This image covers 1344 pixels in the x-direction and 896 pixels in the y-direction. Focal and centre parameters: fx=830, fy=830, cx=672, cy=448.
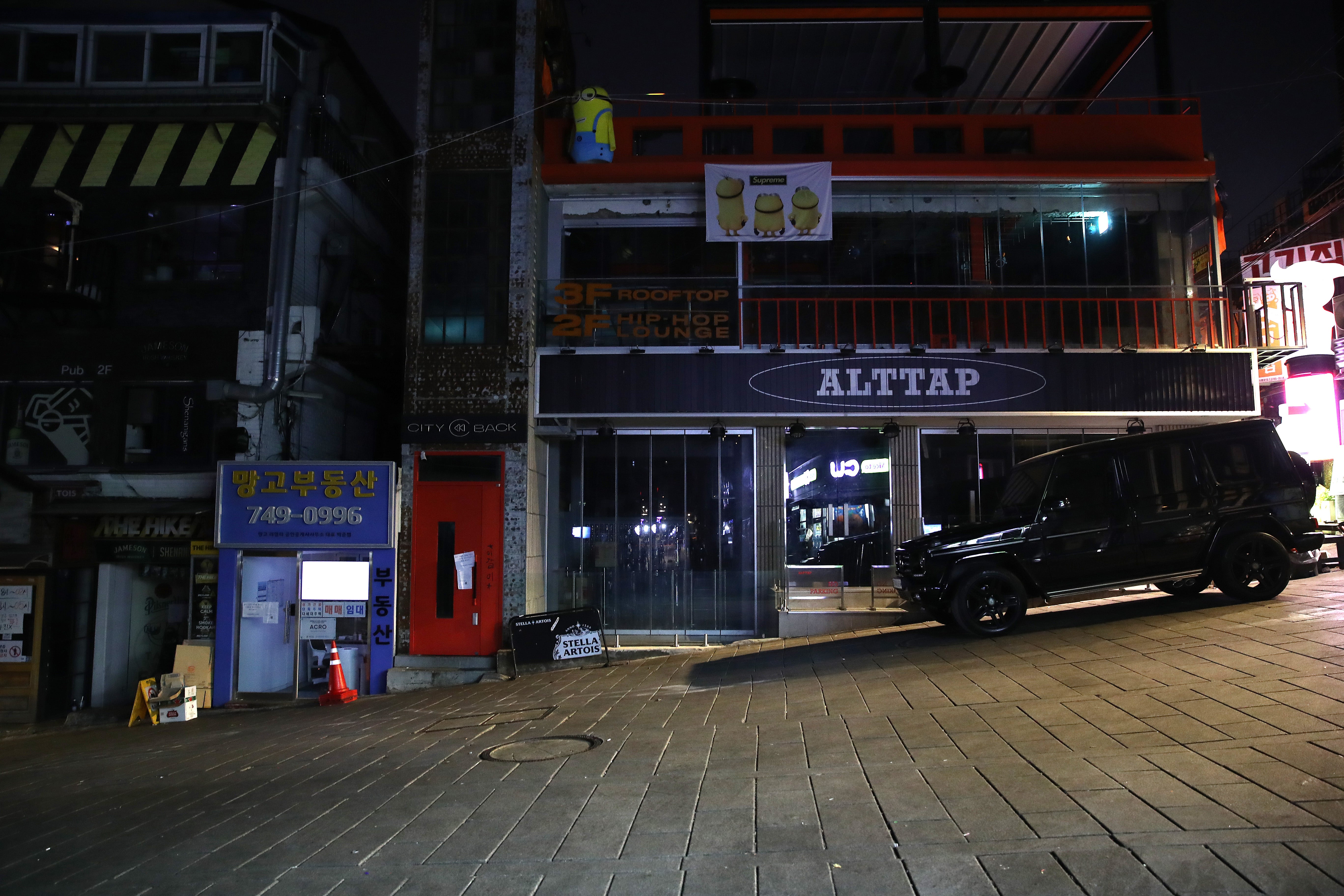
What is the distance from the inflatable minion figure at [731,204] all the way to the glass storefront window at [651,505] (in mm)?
3746

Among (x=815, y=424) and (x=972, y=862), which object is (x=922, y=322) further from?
(x=972, y=862)

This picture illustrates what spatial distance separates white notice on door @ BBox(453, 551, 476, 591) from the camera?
13.5 meters

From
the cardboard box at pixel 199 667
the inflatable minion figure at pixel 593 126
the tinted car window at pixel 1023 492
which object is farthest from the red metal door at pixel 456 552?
the tinted car window at pixel 1023 492

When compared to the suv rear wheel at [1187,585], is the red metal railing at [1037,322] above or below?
above

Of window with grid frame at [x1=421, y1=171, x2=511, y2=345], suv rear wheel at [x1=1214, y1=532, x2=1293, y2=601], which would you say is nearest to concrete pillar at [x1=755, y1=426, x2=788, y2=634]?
window with grid frame at [x1=421, y1=171, x2=511, y2=345]

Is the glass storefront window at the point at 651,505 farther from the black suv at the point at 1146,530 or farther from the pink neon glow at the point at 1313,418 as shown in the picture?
the pink neon glow at the point at 1313,418

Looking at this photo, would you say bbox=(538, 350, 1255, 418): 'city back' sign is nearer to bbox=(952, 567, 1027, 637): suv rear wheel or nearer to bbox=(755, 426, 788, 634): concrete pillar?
bbox=(755, 426, 788, 634): concrete pillar

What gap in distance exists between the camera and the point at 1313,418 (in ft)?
47.9

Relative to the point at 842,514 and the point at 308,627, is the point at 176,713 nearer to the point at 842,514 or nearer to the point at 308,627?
the point at 308,627

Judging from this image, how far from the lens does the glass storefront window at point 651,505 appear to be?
49.6 feet

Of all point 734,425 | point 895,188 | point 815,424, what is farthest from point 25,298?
point 895,188

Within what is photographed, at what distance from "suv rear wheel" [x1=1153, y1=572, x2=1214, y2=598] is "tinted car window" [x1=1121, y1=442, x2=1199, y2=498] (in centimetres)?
113

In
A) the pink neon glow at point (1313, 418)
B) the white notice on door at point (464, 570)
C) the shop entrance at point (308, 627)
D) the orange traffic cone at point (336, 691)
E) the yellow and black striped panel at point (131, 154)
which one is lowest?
the orange traffic cone at point (336, 691)

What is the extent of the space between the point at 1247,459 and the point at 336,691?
13093mm
